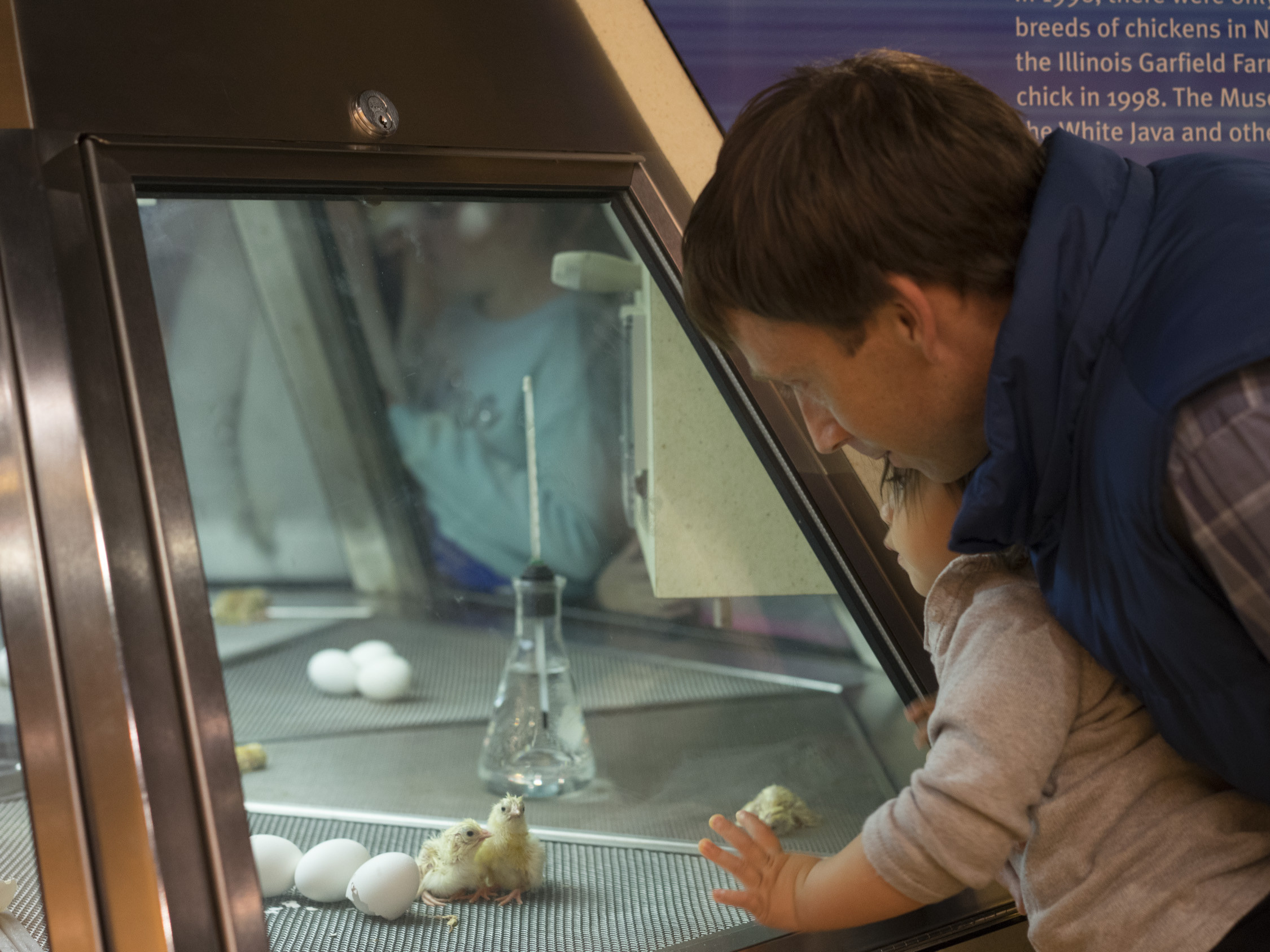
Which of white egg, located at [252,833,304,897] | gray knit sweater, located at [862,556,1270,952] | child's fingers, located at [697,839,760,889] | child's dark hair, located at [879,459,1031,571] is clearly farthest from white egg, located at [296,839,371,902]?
child's dark hair, located at [879,459,1031,571]

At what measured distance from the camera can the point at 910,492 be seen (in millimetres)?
876

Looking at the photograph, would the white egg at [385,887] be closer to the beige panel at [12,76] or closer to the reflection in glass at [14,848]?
the reflection in glass at [14,848]

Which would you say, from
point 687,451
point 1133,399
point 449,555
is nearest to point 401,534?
point 449,555

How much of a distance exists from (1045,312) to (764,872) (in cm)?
43

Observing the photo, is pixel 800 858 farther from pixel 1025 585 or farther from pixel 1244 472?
pixel 1244 472

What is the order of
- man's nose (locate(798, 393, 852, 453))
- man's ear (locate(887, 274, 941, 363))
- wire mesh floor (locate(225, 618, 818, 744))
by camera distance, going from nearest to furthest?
man's ear (locate(887, 274, 941, 363))
man's nose (locate(798, 393, 852, 453))
wire mesh floor (locate(225, 618, 818, 744))

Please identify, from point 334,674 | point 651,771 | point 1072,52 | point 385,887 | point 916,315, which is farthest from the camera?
point 334,674

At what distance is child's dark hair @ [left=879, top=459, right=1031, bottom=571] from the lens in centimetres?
78

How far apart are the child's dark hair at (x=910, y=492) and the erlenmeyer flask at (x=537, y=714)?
511 millimetres

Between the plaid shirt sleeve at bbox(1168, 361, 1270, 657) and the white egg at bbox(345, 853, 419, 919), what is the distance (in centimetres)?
67

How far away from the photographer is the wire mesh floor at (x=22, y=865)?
25.0 inches

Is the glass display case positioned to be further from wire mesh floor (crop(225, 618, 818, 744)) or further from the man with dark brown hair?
the man with dark brown hair

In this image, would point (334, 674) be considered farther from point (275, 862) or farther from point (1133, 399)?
point (1133, 399)

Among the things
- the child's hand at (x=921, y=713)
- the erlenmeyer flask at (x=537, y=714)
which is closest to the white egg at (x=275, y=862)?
the erlenmeyer flask at (x=537, y=714)
